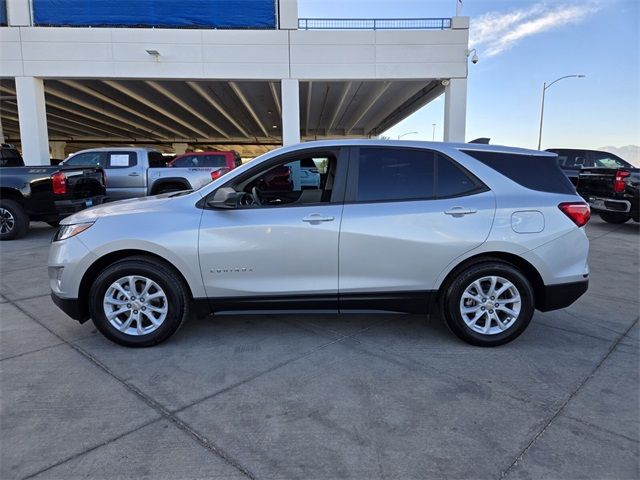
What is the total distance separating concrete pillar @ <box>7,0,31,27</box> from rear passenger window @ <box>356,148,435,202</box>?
1505 cm

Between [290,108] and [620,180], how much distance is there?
974 cm

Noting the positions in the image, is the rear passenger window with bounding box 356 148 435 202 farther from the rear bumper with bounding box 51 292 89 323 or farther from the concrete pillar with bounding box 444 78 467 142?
the concrete pillar with bounding box 444 78 467 142

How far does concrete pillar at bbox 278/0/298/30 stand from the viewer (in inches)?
531

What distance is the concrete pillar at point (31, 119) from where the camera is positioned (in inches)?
542

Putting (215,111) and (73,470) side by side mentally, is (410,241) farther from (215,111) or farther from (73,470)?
(215,111)

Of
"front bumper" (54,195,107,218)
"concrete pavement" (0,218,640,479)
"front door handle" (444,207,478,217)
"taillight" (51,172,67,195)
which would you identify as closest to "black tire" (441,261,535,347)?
"concrete pavement" (0,218,640,479)

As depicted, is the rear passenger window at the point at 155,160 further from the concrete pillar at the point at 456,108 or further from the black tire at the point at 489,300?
the black tire at the point at 489,300

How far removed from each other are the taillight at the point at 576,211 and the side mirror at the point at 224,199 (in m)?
2.68

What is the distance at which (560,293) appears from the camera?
3502 mm

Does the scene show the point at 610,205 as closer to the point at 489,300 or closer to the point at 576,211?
the point at 576,211

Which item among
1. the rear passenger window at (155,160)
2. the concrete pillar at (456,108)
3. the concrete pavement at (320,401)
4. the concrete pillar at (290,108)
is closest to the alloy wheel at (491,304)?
the concrete pavement at (320,401)

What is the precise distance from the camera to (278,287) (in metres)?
3.44

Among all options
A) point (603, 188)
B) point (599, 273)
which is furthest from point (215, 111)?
point (599, 273)

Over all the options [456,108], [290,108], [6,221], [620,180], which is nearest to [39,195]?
[6,221]
